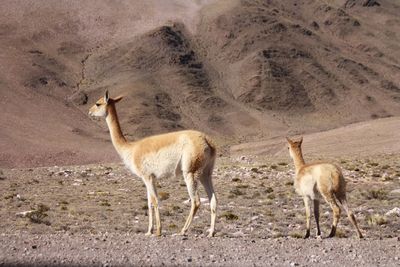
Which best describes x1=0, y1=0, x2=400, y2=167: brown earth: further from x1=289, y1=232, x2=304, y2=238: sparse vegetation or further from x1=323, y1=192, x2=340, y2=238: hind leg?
x1=323, y1=192, x2=340, y2=238: hind leg

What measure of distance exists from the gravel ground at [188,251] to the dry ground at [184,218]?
17 mm

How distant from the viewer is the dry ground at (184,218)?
10.0 m

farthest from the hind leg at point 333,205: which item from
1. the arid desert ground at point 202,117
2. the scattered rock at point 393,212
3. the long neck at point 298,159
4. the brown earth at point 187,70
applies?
the brown earth at point 187,70

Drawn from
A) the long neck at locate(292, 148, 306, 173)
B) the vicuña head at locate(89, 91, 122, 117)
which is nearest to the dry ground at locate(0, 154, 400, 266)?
the long neck at locate(292, 148, 306, 173)

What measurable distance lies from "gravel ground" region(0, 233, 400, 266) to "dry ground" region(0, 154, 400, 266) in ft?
0.05

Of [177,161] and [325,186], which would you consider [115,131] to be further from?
[325,186]

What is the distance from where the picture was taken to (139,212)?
59.6 ft

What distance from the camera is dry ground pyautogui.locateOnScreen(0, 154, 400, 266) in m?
10.0

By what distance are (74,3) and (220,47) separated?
98.0 ft

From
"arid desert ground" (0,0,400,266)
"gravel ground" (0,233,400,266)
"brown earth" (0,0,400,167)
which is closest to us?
"gravel ground" (0,233,400,266)

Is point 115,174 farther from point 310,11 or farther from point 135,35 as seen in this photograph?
point 310,11

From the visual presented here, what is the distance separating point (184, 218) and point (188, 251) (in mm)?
6835

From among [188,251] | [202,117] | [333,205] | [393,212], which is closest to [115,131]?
[188,251]

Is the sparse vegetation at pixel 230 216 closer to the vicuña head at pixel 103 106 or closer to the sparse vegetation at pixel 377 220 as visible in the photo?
the sparse vegetation at pixel 377 220
